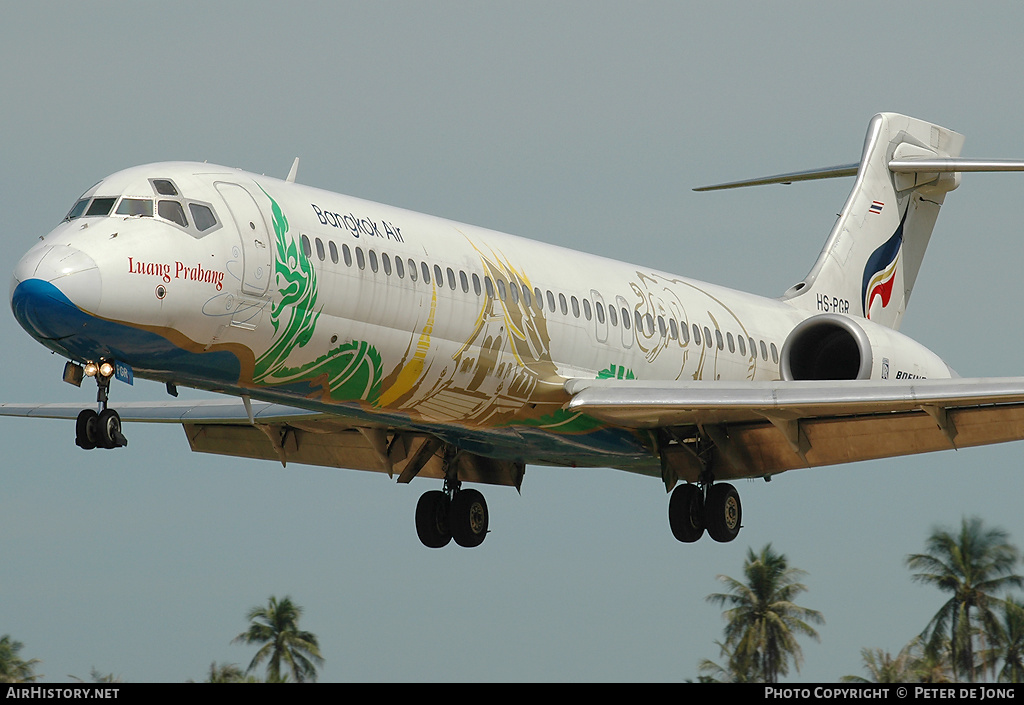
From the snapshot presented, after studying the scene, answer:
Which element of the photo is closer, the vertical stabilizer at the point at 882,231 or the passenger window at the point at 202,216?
the passenger window at the point at 202,216

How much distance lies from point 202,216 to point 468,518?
823cm

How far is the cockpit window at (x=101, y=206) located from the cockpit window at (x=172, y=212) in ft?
1.64

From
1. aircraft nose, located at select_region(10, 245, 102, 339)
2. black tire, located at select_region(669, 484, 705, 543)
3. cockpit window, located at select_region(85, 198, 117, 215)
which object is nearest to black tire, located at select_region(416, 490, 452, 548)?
black tire, located at select_region(669, 484, 705, 543)

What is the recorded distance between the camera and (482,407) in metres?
21.0

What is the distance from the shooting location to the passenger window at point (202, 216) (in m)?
17.7

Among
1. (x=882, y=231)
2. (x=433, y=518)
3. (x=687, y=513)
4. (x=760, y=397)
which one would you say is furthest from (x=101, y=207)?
(x=882, y=231)

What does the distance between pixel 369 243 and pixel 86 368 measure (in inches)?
150

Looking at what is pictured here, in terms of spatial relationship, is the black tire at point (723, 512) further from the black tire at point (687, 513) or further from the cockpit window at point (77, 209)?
Answer: the cockpit window at point (77, 209)

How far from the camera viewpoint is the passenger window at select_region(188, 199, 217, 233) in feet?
58.1

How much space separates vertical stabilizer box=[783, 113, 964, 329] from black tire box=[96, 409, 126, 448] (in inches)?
569

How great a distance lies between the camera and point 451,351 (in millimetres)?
20031

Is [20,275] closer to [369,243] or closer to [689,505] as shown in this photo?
[369,243]

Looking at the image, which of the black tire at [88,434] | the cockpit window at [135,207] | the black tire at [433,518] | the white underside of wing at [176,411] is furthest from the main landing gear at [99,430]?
the black tire at [433,518]

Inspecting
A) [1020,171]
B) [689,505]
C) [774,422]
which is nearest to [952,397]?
[774,422]
